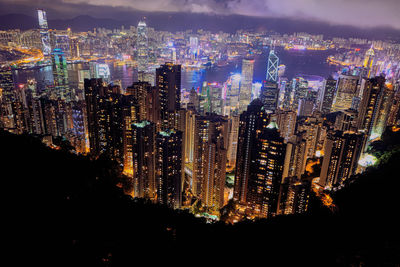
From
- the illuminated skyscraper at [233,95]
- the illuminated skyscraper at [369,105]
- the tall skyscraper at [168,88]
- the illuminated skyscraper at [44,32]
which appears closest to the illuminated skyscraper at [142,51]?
the illuminated skyscraper at [44,32]

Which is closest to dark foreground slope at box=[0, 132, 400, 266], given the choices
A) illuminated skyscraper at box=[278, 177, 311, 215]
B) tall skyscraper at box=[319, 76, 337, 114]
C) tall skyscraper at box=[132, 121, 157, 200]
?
illuminated skyscraper at box=[278, 177, 311, 215]

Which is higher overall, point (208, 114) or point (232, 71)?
point (232, 71)

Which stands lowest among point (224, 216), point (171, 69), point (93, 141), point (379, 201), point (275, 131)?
point (224, 216)

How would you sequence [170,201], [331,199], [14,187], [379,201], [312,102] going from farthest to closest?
[312,102] < [170,201] < [331,199] < [379,201] < [14,187]

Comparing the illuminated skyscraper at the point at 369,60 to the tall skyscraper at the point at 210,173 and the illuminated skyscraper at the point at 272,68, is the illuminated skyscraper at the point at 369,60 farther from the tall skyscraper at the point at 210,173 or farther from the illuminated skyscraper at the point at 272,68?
the tall skyscraper at the point at 210,173

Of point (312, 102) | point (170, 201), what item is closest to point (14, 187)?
point (170, 201)

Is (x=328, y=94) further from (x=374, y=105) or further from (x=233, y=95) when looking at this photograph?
(x=233, y=95)

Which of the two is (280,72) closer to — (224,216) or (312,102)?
(312,102)

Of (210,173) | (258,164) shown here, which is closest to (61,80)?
(210,173)
